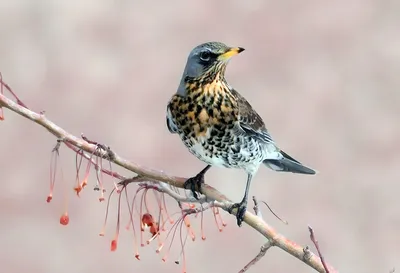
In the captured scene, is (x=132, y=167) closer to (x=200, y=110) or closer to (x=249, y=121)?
(x=200, y=110)

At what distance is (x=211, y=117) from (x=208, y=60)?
4.9 inches

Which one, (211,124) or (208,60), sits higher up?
(208,60)

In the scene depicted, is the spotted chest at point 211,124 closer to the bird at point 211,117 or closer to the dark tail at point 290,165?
the bird at point 211,117

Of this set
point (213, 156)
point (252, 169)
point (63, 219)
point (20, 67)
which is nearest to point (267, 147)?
point (252, 169)

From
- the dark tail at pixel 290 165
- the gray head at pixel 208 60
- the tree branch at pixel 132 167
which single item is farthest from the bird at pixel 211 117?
the tree branch at pixel 132 167

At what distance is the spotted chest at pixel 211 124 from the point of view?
4.42 ft

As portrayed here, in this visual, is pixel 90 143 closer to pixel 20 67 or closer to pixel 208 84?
pixel 208 84

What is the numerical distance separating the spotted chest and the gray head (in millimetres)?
31

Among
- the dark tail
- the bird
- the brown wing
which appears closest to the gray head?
the bird

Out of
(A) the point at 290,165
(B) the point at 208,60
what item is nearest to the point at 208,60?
(B) the point at 208,60

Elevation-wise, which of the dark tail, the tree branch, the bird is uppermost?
the bird

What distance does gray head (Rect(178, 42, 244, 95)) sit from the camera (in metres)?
1.27

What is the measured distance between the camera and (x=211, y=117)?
1.36 m

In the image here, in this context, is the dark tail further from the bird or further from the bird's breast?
the bird's breast
